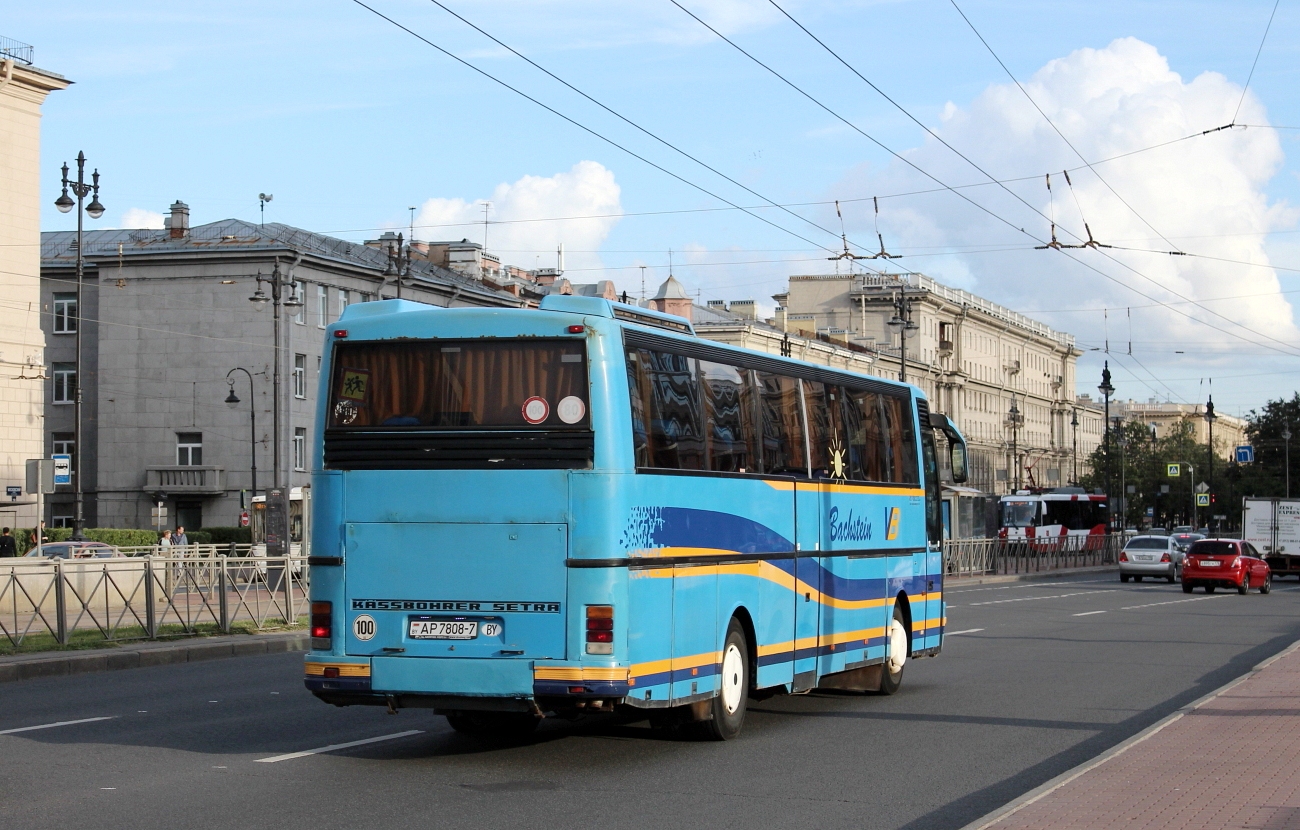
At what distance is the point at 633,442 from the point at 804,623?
3.60m

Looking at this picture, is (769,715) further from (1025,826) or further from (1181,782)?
(1025,826)

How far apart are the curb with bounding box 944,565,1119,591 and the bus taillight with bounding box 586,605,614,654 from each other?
1366 inches

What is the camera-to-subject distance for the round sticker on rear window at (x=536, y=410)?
1111 cm

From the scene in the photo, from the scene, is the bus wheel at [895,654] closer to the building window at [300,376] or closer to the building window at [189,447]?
the building window at [300,376]

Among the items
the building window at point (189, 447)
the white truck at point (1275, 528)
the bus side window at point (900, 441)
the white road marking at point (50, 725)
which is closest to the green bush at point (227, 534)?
the building window at point (189, 447)

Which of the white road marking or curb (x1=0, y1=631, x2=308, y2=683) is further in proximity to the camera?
curb (x1=0, y1=631, x2=308, y2=683)

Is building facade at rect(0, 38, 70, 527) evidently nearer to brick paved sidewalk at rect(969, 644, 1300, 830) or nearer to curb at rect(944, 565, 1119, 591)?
curb at rect(944, 565, 1119, 591)

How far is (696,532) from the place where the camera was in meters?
12.1

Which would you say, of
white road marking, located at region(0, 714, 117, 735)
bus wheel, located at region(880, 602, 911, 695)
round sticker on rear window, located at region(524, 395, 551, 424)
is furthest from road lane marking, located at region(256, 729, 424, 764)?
bus wheel, located at region(880, 602, 911, 695)

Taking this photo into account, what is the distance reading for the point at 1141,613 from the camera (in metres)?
33.0

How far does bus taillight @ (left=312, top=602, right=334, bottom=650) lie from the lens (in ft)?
37.0

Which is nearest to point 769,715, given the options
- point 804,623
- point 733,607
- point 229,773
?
point 804,623

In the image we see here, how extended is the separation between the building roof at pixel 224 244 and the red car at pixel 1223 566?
3918 centimetres

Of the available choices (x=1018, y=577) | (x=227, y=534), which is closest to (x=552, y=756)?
(x=1018, y=577)
